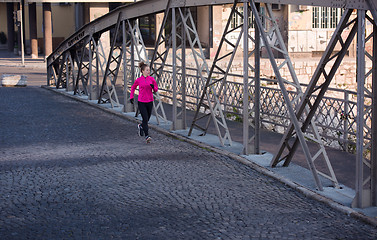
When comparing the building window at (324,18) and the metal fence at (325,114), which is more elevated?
the building window at (324,18)

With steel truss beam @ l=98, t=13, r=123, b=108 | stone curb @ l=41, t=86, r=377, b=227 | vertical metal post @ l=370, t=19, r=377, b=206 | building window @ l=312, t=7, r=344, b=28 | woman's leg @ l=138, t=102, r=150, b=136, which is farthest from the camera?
building window @ l=312, t=7, r=344, b=28

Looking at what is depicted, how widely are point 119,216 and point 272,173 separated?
115 inches

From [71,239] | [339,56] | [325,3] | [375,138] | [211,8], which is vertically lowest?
[71,239]

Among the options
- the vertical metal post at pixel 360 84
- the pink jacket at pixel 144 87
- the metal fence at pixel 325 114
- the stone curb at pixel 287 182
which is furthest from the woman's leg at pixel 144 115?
the vertical metal post at pixel 360 84

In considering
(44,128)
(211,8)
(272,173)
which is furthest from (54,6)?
(272,173)

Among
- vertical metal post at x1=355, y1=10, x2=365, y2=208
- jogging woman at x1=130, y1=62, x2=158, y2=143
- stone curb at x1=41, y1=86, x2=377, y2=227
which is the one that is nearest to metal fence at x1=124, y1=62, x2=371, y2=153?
vertical metal post at x1=355, y1=10, x2=365, y2=208

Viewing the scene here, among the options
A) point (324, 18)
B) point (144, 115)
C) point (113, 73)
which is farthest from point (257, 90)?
point (324, 18)

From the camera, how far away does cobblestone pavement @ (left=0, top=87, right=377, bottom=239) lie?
6.70 m

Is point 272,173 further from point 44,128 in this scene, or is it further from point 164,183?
point 44,128

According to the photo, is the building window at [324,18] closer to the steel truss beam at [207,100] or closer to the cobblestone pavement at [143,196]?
the steel truss beam at [207,100]

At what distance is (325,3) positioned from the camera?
323 inches

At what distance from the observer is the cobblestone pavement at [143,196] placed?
22.0 feet

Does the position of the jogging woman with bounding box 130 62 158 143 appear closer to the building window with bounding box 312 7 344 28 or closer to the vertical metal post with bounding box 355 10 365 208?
the vertical metal post with bounding box 355 10 365 208

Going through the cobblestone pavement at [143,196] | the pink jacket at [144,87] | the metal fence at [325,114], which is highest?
the pink jacket at [144,87]
